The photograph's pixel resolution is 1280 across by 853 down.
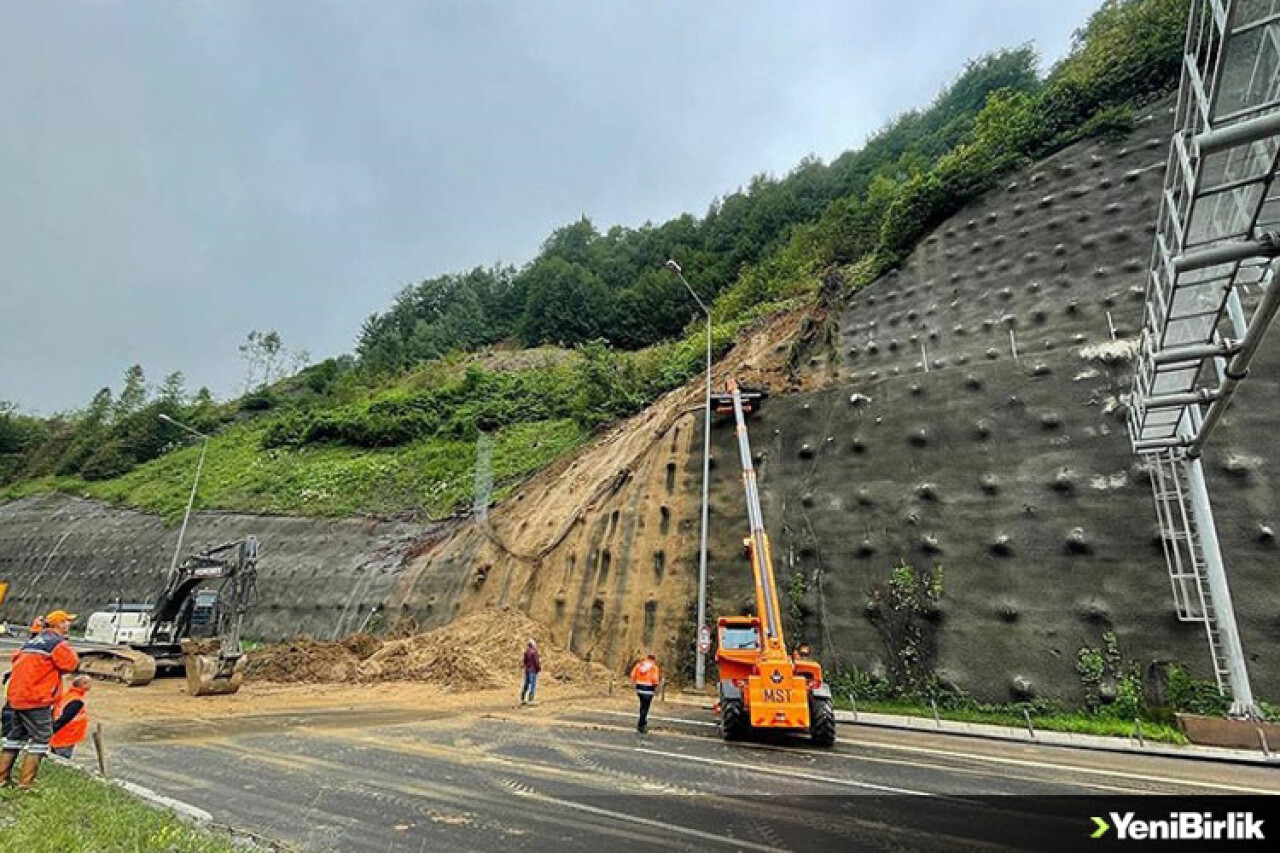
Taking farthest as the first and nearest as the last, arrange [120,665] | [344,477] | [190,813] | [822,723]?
1. [344,477]
2. [120,665]
3. [822,723]
4. [190,813]

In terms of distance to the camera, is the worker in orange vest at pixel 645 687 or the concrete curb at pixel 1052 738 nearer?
the concrete curb at pixel 1052 738

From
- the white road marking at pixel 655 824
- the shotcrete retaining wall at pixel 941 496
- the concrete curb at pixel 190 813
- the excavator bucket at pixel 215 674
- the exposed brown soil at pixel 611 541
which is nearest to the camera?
the concrete curb at pixel 190 813

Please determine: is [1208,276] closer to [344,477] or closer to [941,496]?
[941,496]

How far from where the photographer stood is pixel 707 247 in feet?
209

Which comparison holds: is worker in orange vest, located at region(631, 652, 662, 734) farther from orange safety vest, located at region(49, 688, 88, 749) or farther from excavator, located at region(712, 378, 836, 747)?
orange safety vest, located at region(49, 688, 88, 749)

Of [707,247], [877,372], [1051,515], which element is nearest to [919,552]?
→ [1051,515]

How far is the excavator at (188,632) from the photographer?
17719mm

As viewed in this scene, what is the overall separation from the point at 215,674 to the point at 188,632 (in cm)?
576

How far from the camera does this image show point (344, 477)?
37469mm

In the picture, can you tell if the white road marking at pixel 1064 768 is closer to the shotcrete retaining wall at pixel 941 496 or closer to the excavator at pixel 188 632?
the shotcrete retaining wall at pixel 941 496

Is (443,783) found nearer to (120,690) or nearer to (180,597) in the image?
(120,690)

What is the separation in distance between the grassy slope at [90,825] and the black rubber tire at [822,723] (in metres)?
8.61

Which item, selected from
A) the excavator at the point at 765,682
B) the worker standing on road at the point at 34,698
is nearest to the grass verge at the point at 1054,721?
the excavator at the point at 765,682

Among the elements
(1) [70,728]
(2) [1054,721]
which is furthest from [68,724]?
(2) [1054,721]
